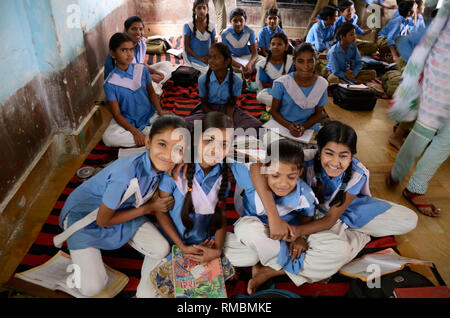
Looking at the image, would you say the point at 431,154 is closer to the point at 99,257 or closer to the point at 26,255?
the point at 99,257

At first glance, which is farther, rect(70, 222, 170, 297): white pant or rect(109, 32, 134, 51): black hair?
rect(109, 32, 134, 51): black hair

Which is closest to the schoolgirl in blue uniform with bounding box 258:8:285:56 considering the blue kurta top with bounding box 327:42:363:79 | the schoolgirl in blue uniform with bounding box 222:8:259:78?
the schoolgirl in blue uniform with bounding box 222:8:259:78

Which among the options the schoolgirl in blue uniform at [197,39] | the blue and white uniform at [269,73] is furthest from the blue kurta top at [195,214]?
the schoolgirl in blue uniform at [197,39]

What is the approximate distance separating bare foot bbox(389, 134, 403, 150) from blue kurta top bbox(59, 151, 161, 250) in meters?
2.08

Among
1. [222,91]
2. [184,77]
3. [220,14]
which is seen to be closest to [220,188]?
[222,91]

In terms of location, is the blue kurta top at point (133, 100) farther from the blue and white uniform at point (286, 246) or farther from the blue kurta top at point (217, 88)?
the blue and white uniform at point (286, 246)

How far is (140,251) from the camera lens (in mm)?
1612

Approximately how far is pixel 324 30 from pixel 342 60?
1.03m

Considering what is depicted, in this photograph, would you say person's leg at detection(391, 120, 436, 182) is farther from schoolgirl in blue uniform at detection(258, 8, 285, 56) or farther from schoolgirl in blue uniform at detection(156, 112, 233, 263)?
schoolgirl in blue uniform at detection(258, 8, 285, 56)

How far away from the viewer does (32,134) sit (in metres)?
2.06

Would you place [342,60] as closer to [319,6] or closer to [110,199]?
[319,6]

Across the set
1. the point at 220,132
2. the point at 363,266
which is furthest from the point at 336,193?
the point at 220,132

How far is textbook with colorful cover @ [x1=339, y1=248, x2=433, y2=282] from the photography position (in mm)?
1538

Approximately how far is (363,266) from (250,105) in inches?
78.9
